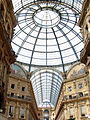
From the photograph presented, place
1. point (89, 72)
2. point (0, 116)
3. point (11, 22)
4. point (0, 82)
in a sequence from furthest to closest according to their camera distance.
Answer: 1. point (11, 22)
2. point (89, 72)
3. point (0, 82)
4. point (0, 116)

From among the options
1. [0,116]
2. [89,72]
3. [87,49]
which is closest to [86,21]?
[87,49]

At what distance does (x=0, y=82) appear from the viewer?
31.2 metres

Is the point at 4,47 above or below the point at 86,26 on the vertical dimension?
below

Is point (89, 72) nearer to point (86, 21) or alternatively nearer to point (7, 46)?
point (86, 21)

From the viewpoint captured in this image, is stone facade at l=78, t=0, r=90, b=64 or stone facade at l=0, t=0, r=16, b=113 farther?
stone facade at l=78, t=0, r=90, b=64

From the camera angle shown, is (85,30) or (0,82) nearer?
(0,82)

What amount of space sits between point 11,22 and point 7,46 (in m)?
7.67

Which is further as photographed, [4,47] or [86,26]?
[86,26]

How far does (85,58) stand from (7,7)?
1541 cm

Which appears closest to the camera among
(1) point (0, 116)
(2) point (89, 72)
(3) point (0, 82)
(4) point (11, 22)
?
(1) point (0, 116)

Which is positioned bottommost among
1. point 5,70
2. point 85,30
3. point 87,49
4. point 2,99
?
point 2,99

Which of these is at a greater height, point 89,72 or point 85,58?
point 85,58

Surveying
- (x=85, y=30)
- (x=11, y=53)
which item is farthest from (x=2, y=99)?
(x=85, y=30)

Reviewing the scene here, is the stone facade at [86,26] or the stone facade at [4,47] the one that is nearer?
the stone facade at [4,47]
